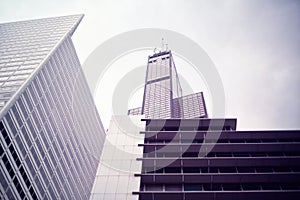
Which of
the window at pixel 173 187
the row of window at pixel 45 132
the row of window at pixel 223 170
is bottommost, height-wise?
the window at pixel 173 187

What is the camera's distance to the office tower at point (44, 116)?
56344mm

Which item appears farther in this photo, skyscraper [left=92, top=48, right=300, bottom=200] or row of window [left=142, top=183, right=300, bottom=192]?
row of window [left=142, top=183, right=300, bottom=192]

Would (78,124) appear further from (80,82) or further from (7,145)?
(7,145)

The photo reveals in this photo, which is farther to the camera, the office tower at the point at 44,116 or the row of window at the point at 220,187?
the office tower at the point at 44,116

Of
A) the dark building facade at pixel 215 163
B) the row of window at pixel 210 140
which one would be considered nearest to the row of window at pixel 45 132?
the row of window at pixel 210 140

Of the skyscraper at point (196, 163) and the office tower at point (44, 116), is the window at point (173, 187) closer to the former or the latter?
the skyscraper at point (196, 163)

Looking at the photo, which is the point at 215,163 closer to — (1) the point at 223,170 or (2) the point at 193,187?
(1) the point at 223,170

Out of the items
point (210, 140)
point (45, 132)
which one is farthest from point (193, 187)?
point (45, 132)

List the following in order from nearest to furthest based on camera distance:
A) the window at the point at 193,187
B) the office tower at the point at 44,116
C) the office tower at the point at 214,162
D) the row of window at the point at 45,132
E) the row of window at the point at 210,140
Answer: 1. the office tower at the point at 214,162
2. the window at the point at 193,187
3. the row of window at the point at 210,140
4. the office tower at the point at 44,116
5. the row of window at the point at 45,132

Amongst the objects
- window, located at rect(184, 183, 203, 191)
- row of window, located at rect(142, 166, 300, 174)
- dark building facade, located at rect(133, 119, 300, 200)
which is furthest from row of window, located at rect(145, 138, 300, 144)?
window, located at rect(184, 183, 203, 191)

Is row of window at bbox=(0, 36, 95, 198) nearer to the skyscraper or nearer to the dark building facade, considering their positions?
the skyscraper

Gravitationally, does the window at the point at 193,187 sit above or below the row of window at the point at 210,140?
below

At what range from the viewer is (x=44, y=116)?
72188 mm

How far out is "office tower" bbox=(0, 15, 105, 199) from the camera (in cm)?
5634
